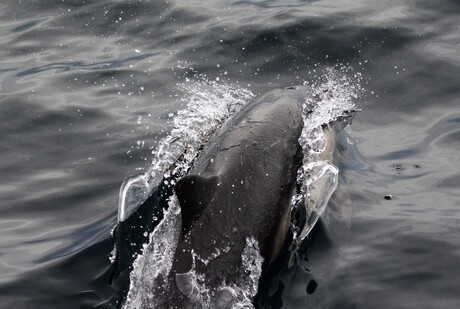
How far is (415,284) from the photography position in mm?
5867

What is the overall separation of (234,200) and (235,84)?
3.96 m

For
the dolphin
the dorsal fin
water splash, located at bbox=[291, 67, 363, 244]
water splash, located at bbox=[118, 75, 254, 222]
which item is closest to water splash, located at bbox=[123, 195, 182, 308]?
the dolphin

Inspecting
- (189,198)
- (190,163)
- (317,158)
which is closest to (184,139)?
(190,163)

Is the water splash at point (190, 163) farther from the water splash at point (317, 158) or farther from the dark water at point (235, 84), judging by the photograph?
the dark water at point (235, 84)

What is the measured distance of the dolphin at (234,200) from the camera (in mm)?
5168

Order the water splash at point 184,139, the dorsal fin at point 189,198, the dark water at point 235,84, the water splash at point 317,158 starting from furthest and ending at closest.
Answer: the water splash at point 184,139
the water splash at point 317,158
the dark water at point 235,84
the dorsal fin at point 189,198

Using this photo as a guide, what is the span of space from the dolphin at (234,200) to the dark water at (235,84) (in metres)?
0.49

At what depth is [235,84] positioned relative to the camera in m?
9.38

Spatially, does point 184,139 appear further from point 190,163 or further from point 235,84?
point 235,84

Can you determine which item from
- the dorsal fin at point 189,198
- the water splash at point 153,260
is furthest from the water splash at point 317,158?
the dorsal fin at point 189,198

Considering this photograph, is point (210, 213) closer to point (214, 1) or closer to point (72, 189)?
point (72, 189)

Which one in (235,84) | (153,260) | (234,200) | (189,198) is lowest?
(235,84)

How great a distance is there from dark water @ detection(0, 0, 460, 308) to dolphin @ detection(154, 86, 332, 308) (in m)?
0.49

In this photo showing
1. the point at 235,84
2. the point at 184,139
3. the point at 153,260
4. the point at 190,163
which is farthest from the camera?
the point at 235,84
